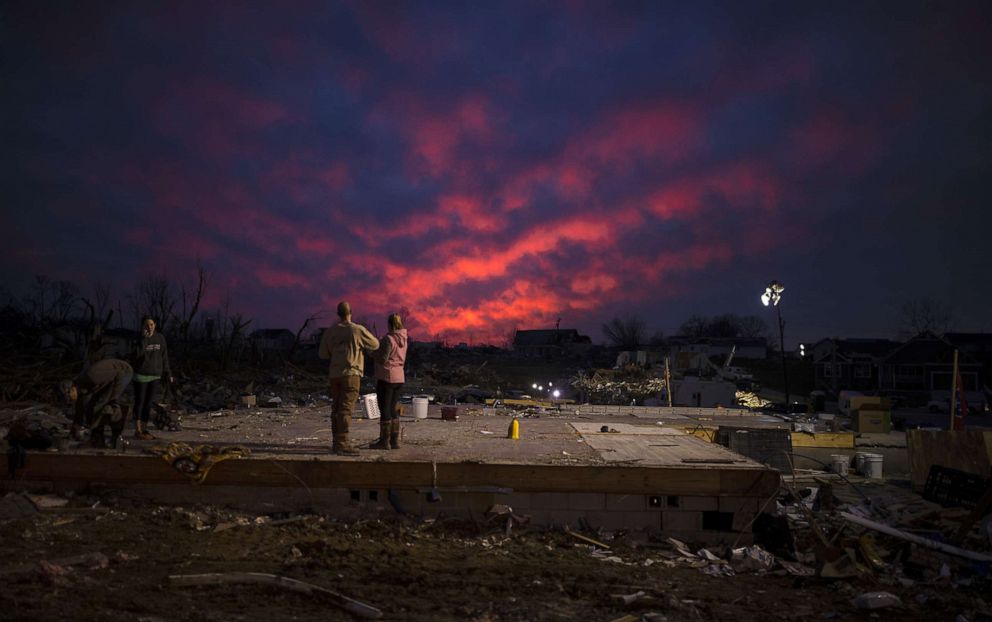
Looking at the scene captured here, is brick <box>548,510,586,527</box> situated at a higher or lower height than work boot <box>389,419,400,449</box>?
lower

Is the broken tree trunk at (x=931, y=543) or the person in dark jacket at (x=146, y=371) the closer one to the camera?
the broken tree trunk at (x=931, y=543)

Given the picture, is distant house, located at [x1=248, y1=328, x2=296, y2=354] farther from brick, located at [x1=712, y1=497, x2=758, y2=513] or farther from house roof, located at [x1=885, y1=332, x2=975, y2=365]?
brick, located at [x1=712, y1=497, x2=758, y2=513]

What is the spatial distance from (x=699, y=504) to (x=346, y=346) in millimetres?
4428

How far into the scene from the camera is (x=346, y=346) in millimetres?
7340

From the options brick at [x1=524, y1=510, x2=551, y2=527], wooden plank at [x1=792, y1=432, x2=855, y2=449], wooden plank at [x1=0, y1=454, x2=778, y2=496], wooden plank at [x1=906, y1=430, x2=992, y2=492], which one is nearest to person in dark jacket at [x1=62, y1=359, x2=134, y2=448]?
wooden plank at [x1=0, y1=454, x2=778, y2=496]

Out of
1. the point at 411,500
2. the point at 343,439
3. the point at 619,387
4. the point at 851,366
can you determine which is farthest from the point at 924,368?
the point at 343,439

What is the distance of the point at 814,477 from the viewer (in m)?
11.9

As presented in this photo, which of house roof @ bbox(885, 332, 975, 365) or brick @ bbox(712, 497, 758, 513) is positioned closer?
brick @ bbox(712, 497, 758, 513)

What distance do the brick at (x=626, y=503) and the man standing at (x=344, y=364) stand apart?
3.04 meters

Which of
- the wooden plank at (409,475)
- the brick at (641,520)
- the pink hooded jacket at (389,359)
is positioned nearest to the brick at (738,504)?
the wooden plank at (409,475)

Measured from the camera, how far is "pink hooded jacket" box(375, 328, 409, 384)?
7578mm

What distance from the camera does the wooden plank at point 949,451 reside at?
9969mm

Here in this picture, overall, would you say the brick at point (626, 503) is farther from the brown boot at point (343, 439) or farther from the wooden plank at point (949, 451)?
the wooden plank at point (949, 451)

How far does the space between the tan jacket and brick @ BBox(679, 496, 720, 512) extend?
396 centimetres
